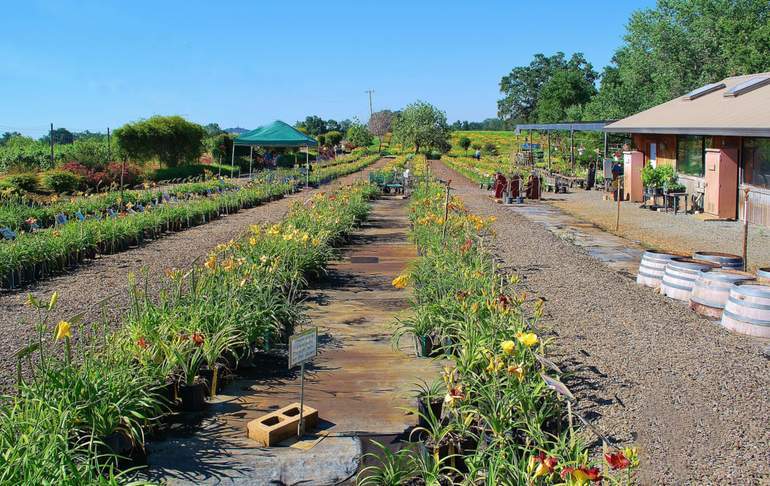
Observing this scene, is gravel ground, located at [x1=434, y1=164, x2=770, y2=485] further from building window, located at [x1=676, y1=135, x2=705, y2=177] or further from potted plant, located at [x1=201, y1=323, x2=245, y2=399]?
building window, located at [x1=676, y1=135, x2=705, y2=177]

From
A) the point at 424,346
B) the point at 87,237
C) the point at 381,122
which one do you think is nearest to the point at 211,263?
the point at 424,346

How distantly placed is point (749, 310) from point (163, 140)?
3022cm

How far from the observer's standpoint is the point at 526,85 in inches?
4441

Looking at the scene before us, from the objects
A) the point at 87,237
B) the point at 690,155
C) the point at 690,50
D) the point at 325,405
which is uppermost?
the point at 690,50

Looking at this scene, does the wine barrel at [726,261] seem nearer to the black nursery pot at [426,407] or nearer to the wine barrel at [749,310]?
the wine barrel at [749,310]

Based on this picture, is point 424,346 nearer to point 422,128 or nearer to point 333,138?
point 422,128

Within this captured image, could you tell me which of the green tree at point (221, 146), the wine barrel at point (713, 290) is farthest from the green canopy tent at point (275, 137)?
the wine barrel at point (713, 290)

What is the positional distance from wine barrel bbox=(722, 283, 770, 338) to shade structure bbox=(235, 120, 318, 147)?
694 inches

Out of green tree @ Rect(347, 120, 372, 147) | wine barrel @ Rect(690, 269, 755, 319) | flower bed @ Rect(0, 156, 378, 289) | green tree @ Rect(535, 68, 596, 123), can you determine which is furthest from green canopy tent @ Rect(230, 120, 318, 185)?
green tree @ Rect(535, 68, 596, 123)

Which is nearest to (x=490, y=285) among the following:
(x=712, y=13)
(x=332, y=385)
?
(x=332, y=385)

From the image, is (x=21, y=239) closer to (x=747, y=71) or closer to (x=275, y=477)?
(x=275, y=477)

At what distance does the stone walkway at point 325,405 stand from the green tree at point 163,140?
26.0 meters

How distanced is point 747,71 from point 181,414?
32.6 m

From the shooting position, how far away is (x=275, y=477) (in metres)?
4.02
